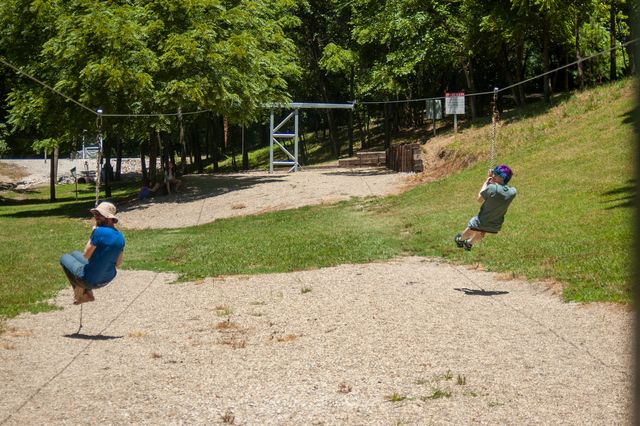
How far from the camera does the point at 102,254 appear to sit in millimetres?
10688

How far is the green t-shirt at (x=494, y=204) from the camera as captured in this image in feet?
45.8

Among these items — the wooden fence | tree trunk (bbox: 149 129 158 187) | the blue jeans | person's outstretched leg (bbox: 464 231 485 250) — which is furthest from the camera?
tree trunk (bbox: 149 129 158 187)

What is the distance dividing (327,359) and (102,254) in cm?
326

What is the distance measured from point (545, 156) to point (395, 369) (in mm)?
23046

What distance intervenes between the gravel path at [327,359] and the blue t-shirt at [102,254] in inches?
32.7

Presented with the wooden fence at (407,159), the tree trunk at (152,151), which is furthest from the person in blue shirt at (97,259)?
the tree trunk at (152,151)

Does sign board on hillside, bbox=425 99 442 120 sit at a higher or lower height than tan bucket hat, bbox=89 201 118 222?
higher

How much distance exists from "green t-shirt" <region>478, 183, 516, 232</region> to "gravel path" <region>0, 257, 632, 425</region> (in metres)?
1.08

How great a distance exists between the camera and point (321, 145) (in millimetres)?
67562

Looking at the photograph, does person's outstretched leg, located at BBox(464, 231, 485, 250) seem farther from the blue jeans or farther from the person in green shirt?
the blue jeans

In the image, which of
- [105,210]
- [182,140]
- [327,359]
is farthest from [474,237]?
[182,140]

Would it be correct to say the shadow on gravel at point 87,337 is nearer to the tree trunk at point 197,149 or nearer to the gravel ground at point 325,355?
the gravel ground at point 325,355

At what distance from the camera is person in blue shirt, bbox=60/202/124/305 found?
10.7 meters

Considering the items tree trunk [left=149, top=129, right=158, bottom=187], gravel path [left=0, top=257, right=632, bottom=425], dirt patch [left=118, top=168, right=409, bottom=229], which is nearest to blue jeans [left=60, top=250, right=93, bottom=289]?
gravel path [left=0, top=257, right=632, bottom=425]
